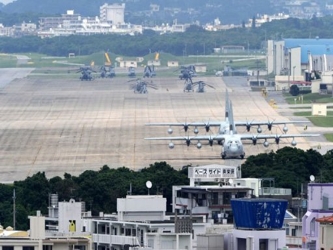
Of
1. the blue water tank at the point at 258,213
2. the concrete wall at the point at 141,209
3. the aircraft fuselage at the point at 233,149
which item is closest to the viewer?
the blue water tank at the point at 258,213

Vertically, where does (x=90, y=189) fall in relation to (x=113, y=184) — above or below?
below

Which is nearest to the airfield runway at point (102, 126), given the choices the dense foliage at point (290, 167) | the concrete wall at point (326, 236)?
the dense foliage at point (290, 167)

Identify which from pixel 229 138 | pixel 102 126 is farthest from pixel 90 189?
pixel 102 126

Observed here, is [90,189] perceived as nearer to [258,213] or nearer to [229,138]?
[258,213]

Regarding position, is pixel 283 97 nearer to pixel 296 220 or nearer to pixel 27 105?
pixel 27 105

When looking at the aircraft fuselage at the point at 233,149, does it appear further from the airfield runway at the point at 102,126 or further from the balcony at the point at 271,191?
the balcony at the point at 271,191

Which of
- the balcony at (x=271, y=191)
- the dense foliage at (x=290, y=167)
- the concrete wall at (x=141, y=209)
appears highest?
the dense foliage at (x=290, y=167)

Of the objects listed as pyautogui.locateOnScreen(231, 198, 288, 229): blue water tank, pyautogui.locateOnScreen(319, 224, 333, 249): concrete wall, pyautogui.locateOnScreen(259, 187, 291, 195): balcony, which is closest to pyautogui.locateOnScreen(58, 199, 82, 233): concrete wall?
Answer: pyautogui.locateOnScreen(231, 198, 288, 229): blue water tank
